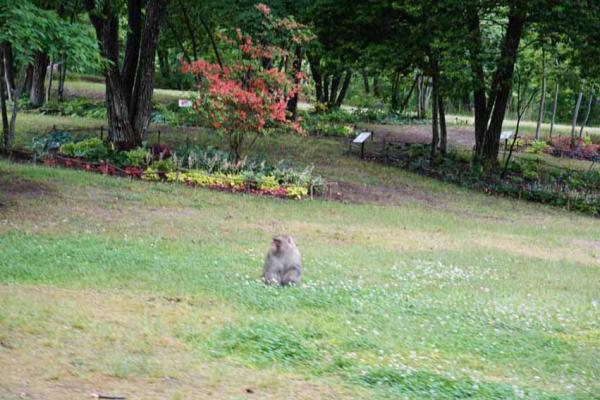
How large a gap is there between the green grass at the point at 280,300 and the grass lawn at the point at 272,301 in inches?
1.3

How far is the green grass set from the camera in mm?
6895

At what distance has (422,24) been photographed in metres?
26.5

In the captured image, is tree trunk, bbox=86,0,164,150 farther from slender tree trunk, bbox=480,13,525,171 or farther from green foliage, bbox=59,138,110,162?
slender tree trunk, bbox=480,13,525,171

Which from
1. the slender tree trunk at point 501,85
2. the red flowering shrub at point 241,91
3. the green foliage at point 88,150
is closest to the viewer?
the red flowering shrub at point 241,91

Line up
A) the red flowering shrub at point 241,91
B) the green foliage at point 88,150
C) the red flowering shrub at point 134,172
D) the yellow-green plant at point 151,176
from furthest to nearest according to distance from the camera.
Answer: the green foliage at point 88,150 → the red flowering shrub at point 241,91 → the red flowering shrub at point 134,172 → the yellow-green plant at point 151,176

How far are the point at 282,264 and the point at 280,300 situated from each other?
3.08 ft

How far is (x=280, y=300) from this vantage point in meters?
9.63

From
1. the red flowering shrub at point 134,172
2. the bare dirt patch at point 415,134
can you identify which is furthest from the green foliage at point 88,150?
the bare dirt patch at point 415,134

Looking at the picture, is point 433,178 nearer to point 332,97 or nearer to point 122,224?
point 122,224

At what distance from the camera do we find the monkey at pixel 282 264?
10.5m

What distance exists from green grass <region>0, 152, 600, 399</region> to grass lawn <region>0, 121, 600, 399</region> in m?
0.03

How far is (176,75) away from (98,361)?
51.7m

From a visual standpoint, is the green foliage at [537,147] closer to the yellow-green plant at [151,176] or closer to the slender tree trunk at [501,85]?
the slender tree trunk at [501,85]

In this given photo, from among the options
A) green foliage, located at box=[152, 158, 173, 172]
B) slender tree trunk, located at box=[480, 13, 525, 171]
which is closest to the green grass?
green foliage, located at box=[152, 158, 173, 172]
